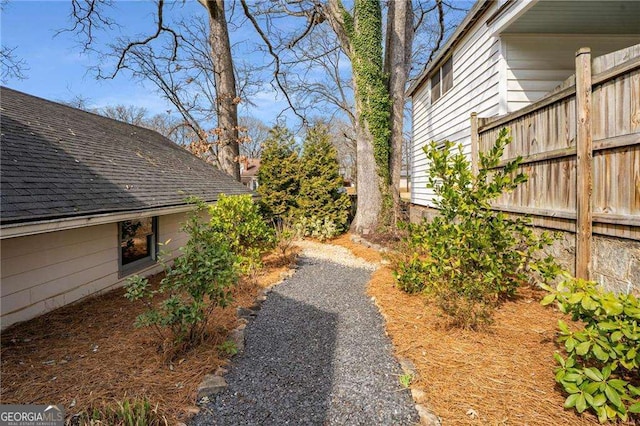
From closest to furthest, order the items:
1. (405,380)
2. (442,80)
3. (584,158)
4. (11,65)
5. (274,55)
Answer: (405,380)
(584,158)
(11,65)
(442,80)
(274,55)

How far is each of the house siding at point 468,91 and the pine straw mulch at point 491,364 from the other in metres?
3.88

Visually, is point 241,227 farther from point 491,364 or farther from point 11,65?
point 11,65

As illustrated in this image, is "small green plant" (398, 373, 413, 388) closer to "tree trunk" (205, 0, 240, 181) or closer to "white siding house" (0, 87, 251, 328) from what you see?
"white siding house" (0, 87, 251, 328)

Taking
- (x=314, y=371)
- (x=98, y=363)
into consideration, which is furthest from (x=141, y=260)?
(x=314, y=371)

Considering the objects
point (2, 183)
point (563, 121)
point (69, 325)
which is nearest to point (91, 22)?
point (2, 183)

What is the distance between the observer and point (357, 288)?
5.70 metres

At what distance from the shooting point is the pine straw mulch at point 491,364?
2246mm

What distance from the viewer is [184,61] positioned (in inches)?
604

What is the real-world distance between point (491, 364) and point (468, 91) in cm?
605

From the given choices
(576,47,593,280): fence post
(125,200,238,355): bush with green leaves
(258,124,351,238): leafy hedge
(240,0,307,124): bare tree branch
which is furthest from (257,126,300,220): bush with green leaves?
(576,47,593,280): fence post

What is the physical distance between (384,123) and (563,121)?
675 centimetres

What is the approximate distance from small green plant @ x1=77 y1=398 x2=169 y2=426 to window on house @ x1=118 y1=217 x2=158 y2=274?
3.97 metres

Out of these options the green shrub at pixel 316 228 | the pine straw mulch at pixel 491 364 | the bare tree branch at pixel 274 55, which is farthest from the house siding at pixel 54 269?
the bare tree branch at pixel 274 55

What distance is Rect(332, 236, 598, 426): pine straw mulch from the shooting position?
225 centimetres
